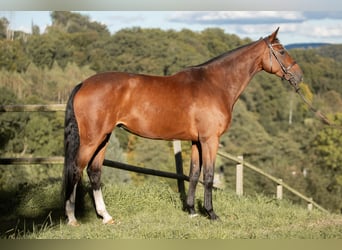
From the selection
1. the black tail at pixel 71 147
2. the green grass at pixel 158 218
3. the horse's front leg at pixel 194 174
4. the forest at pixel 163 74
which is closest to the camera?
the green grass at pixel 158 218

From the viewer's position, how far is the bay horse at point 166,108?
19.2 feet

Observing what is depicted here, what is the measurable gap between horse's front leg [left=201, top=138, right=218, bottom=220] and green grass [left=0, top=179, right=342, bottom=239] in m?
0.14

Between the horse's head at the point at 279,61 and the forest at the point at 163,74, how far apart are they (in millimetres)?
27278

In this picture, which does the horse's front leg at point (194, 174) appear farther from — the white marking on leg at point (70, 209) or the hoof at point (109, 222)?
the white marking on leg at point (70, 209)

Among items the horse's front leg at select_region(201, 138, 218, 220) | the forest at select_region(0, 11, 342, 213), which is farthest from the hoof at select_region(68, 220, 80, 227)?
the forest at select_region(0, 11, 342, 213)

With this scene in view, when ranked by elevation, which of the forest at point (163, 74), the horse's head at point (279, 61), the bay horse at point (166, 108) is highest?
the horse's head at point (279, 61)

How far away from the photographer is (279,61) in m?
6.66

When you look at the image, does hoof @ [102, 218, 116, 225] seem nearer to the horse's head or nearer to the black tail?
the black tail

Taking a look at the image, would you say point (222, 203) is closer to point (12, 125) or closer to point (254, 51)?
point (254, 51)

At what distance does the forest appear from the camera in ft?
133

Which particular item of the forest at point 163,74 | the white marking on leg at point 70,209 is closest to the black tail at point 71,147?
the white marking on leg at point 70,209

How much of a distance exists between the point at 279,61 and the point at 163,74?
5348 cm

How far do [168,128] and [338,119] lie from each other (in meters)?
55.6

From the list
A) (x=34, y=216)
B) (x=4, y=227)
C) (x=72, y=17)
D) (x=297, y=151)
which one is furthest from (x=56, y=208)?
(x=72, y=17)
